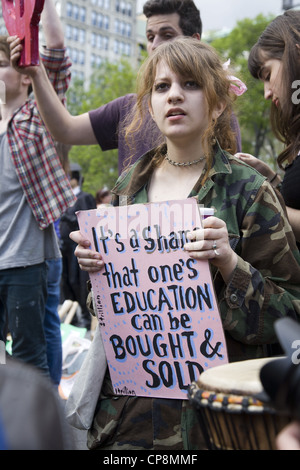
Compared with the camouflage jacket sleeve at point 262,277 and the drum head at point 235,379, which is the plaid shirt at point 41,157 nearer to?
the camouflage jacket sleeve at point 262,277

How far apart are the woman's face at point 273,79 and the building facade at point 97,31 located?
2939 inches

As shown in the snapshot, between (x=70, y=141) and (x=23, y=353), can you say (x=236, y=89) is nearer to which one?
(x=70, y=141)

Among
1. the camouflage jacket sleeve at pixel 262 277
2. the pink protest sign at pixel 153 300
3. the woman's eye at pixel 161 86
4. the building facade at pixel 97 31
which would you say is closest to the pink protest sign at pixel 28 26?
the woman's eye at pixel 161 86

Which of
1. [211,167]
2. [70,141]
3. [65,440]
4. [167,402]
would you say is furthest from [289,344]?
[70,141]

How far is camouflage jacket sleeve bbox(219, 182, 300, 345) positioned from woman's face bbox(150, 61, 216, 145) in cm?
34

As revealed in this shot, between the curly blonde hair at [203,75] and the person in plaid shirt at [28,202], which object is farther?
the person in plaid shirt at [28,202]

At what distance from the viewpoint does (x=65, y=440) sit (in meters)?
0.82

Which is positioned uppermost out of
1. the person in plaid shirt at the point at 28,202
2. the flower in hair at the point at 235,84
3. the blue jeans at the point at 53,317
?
the flower in hair at the point at 235,84

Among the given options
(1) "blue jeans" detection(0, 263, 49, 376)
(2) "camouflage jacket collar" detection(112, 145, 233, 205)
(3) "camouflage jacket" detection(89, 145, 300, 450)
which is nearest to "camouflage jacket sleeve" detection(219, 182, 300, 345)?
(3) "camouflage jacket" detection(89, 145, 300, 450)

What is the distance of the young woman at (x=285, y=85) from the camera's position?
2.54 metres

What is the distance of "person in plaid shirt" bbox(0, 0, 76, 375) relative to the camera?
3.34 meters

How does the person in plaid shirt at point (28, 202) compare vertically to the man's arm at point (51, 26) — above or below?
below

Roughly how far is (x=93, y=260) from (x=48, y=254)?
1647 mm
